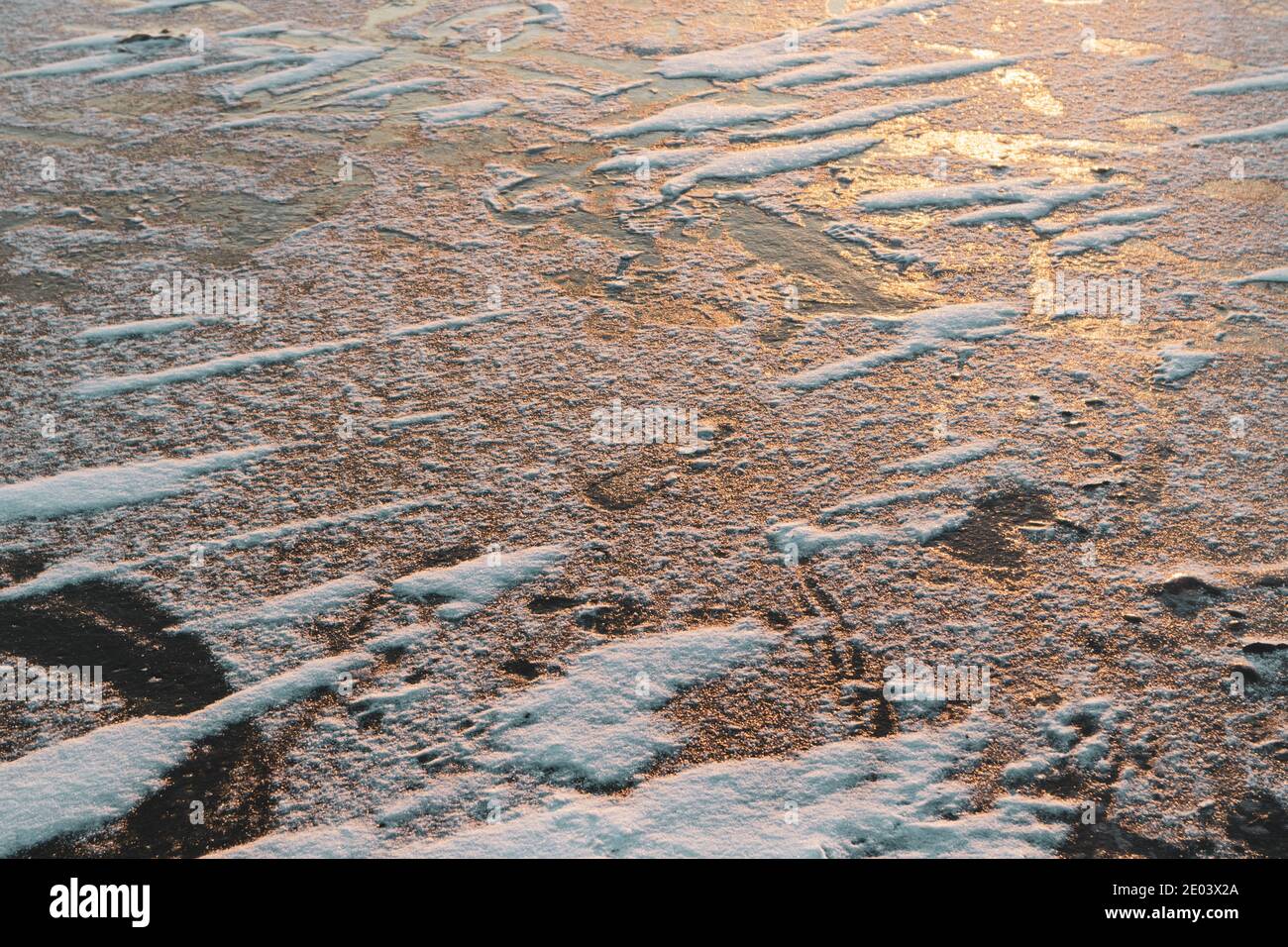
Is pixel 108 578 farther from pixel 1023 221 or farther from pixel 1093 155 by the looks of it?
pixel 1093 155

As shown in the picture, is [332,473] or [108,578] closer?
[108,578]

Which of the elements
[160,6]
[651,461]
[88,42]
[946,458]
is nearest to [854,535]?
[946,458]

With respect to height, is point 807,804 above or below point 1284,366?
below

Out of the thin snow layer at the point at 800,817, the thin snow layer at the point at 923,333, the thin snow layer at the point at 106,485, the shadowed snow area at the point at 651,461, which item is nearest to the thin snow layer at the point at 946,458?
the shadowed snow area at the point at 651,461

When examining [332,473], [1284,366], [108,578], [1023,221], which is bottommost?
[108,578]
